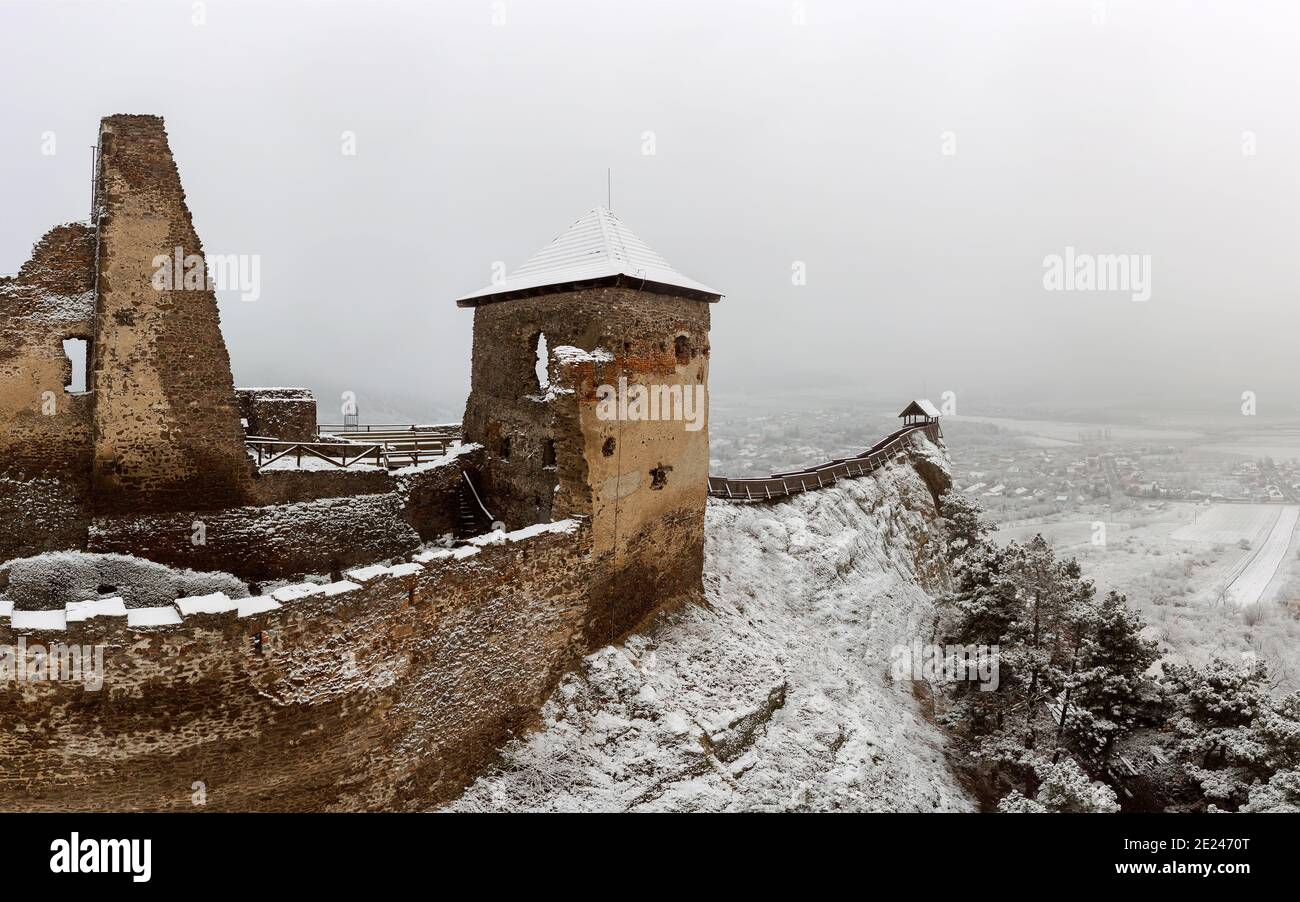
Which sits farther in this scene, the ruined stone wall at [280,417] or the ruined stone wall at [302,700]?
the ruined stone wall at [280,417]

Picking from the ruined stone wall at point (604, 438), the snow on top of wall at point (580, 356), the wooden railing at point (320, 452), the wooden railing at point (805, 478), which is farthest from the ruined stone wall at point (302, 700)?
the wooden railing at point (805, 478)

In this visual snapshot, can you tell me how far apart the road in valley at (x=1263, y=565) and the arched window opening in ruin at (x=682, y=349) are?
Answer: 4322 centimetres

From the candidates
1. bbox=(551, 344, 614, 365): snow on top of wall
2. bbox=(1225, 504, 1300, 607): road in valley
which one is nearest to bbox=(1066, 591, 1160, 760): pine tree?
bbox=(551, 344, 614, 365): snow on top of wall

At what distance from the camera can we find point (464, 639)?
10703 mm

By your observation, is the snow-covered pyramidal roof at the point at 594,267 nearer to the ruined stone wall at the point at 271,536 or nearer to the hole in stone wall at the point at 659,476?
the hole in stone wall at the point at 659,476

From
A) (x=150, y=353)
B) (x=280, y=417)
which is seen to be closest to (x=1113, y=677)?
(x=280, y=417)

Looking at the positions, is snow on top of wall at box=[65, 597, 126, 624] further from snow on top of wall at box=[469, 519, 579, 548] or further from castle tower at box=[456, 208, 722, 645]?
castle tower at box=[456, 208, 722, 645]

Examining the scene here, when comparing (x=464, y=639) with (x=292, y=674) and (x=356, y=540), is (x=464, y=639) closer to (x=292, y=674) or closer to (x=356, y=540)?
(x=292, y=674)

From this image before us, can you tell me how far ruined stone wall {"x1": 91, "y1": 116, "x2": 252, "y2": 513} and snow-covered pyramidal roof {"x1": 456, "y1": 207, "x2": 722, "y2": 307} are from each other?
5.81 meters

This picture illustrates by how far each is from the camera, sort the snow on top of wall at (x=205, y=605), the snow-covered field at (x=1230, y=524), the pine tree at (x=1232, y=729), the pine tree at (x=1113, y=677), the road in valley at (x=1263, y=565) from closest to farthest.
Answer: the snow on top of wall at (x=205, y=605) → the pine tree at (x=1232, y=729) → the pine tree at (x=1113, y=677) → the road in valley at (x=1263, y=565) → the snow-covered field at (x=1230, y=524)

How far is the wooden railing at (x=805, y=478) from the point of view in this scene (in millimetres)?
24250

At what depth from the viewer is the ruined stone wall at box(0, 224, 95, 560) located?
12344 mm

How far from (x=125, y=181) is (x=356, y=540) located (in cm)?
819

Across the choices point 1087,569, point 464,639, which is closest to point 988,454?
point 1087,569
